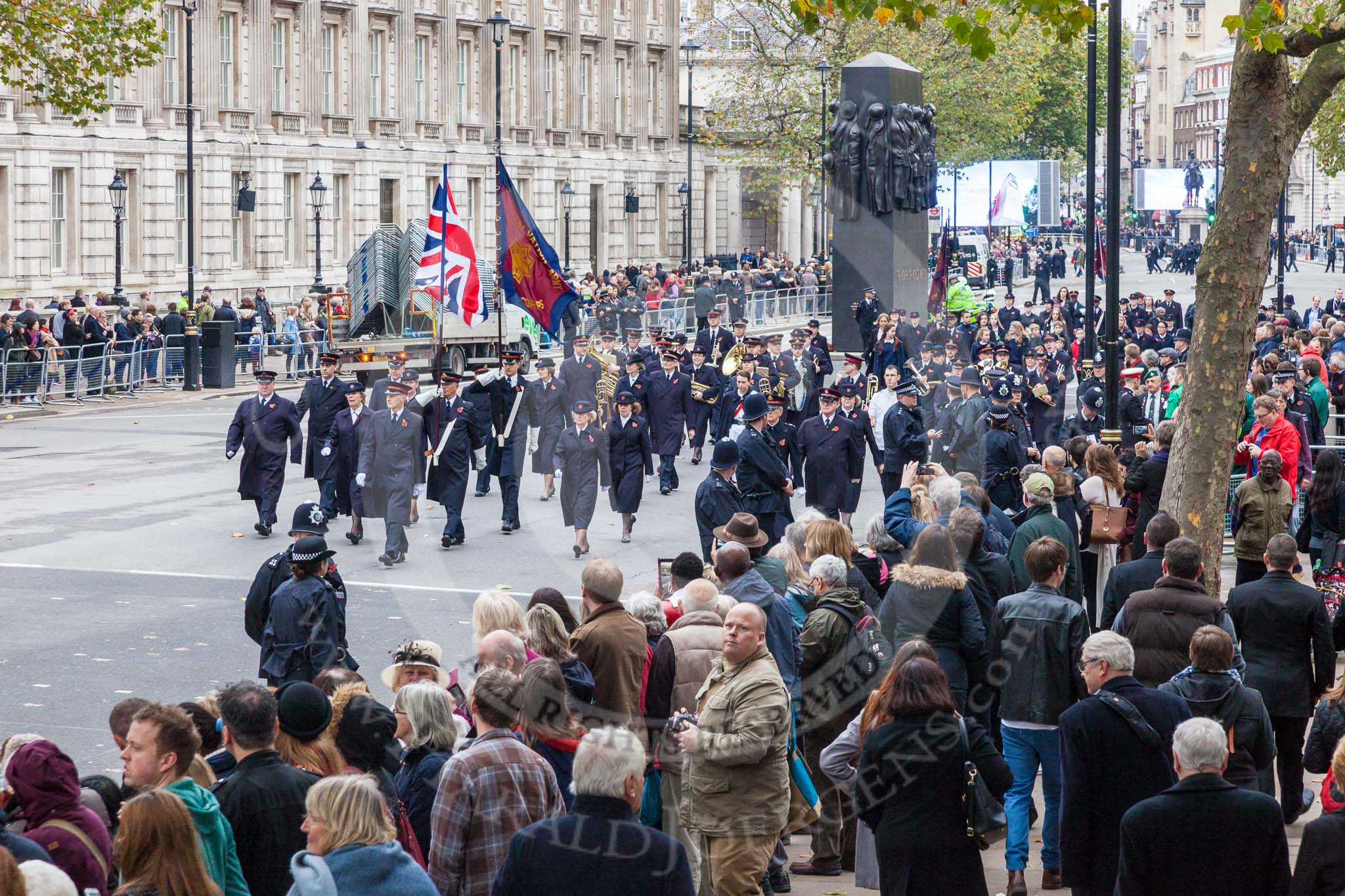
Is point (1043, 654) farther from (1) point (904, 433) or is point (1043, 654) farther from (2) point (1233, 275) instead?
(1) point (904, 433)

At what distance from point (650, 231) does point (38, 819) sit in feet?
210

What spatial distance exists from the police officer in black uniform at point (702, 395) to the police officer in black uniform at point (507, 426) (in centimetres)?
360

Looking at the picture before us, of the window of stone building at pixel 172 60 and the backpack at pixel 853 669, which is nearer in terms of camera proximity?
the backpack at pixel 853 669

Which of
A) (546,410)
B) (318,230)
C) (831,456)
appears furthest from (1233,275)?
(318,230)

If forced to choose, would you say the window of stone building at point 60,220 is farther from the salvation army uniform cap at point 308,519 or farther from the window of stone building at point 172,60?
the salvation army uniform cap at point 308,519

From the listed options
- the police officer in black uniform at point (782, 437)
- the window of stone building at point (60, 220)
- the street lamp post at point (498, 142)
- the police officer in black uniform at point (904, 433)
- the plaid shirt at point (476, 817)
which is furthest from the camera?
the window of stone building at point (60, 220)

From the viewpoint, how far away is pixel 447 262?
67.2ft

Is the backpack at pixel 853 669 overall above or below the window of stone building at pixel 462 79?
below

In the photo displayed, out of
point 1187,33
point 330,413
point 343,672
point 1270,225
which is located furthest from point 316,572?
point 1187,33

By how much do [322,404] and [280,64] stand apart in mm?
32921

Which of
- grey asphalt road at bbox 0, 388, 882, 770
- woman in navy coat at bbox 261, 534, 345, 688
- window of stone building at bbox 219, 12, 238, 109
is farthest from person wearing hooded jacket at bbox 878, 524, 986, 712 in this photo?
window of stone building at bbox 219, 12, 238, 109

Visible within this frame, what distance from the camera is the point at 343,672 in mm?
7145

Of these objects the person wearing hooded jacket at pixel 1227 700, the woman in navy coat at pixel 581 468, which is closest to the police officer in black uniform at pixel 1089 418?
the woman in navy coat at pixel 581 468

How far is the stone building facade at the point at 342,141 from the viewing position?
41.9 meters
